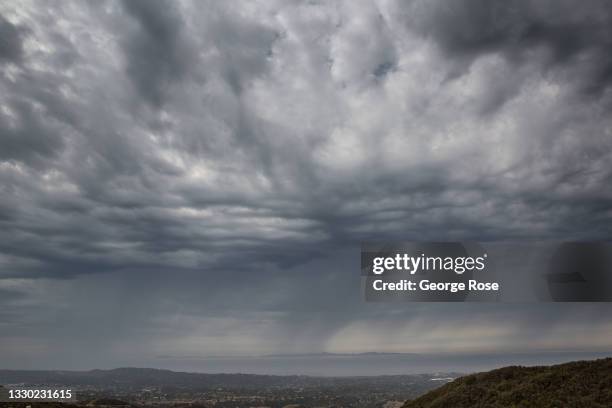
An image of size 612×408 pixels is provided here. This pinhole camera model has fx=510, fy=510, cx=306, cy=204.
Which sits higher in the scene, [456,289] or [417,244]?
[417,244]

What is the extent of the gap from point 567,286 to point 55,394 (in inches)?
1910

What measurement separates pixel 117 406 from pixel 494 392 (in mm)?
99814

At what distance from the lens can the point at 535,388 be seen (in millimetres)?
40562

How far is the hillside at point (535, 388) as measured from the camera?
37.2m

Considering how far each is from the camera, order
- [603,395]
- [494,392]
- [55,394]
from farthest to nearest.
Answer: [55,394]
[494,392]
[603,395]

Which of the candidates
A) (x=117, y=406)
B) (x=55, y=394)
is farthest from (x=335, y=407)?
(x=55, y=394)

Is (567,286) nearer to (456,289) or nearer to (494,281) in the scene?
(494,281)

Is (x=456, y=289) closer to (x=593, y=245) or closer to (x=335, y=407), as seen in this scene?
(x=593, y=245)

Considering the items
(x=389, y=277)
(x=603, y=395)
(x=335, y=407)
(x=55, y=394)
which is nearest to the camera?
(x=603, y=395)

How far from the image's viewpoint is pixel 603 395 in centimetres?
3647

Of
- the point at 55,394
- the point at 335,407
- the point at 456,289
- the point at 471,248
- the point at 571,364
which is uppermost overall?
the point at 471,248

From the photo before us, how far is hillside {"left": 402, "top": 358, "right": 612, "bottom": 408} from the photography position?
37.2 meters

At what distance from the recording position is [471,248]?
133 ft

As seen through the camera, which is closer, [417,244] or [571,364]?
[417,244]
